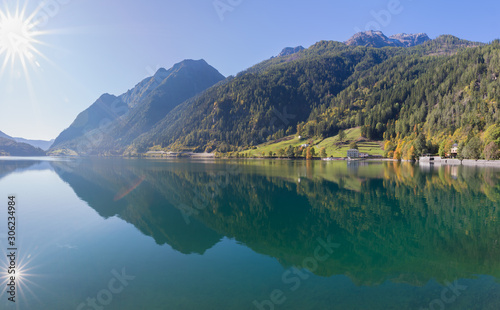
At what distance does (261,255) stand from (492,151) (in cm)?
11180

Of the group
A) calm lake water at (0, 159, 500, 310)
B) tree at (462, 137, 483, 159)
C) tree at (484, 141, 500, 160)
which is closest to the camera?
calm lake water at (0, 159, 500, 310)

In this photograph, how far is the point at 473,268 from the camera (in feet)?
45.2

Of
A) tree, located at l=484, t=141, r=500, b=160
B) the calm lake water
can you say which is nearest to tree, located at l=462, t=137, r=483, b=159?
tree, located at l=484, t=141, r=500, b=160

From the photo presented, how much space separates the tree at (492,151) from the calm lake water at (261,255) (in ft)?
260

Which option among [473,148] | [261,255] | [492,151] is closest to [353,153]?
[473,148]

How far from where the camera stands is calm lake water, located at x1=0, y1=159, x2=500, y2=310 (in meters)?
11.2

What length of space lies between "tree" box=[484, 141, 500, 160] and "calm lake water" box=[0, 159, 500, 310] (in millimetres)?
79267

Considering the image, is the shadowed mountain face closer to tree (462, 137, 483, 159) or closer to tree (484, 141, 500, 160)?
tree (484, 141, 500, 160)

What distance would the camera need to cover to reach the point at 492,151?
286 ft

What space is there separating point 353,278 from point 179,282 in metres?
9.19

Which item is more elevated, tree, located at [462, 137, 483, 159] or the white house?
tree, located at [462, 137, 483, 159]

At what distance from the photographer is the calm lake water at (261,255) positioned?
36.8 ft

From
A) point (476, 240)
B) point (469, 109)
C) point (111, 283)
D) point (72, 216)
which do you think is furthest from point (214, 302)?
point (469, 109)

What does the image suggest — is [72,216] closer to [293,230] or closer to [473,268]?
[293,230]
